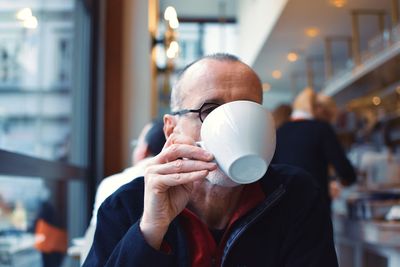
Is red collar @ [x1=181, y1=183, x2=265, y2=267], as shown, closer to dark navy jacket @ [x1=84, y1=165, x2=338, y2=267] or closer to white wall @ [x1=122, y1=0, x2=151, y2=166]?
dark navy jacket @ [x1=84, y1=165, x2=338, y2=267]

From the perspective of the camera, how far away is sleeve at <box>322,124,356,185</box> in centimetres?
298

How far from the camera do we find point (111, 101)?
151 inches

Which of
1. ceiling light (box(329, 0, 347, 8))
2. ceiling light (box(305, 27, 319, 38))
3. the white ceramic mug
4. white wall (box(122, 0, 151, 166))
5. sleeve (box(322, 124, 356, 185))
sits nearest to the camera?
the white ceramic mug

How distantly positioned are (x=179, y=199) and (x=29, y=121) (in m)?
1.90

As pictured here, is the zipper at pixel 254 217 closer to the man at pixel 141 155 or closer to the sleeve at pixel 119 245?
the sleeve at pixel 119 245

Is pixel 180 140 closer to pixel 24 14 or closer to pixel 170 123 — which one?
pixel 170 123

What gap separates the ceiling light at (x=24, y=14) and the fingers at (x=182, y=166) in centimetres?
175

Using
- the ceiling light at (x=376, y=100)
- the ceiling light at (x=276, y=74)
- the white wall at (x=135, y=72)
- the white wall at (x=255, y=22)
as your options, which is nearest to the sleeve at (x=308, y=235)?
the white wall at (x=135, y=72)

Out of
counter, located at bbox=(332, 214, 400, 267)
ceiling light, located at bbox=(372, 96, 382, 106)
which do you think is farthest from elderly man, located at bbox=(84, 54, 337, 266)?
ceiling light, located at bbox=(372, 96, 382, 106)

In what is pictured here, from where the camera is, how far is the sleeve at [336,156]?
9.79ft

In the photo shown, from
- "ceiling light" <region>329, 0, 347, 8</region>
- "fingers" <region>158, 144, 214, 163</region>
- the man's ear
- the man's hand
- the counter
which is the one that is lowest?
the counter

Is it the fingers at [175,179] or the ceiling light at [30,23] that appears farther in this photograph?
the ceiling light at [30,23]

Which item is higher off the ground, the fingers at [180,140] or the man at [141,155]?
the fingers at [180,140]

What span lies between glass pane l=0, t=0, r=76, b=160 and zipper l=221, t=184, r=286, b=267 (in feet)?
4.14
